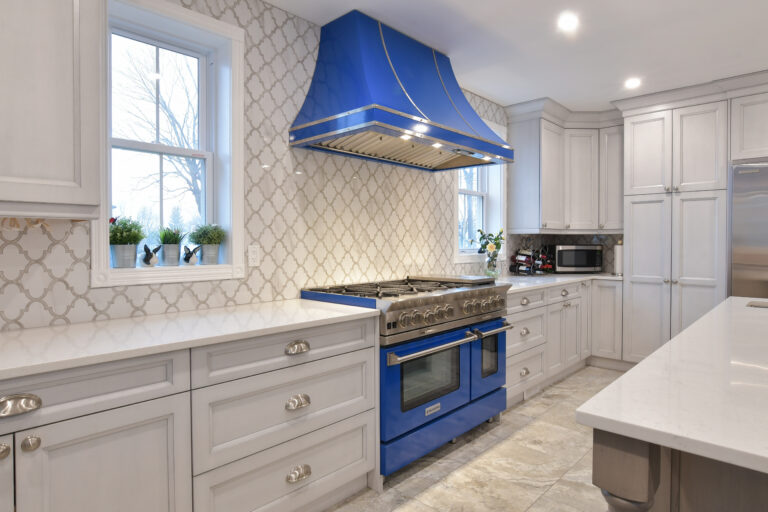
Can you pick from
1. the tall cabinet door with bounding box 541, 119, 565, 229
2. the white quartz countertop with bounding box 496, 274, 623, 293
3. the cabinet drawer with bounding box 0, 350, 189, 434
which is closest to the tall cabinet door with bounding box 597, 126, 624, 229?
the tall cabinet door with bounding box 541, 119, 565, 229

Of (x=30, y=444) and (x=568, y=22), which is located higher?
(x=568, y=22)

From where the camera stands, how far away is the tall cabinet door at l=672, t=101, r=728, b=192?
3855 mm

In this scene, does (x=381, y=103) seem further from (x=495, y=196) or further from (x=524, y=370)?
(x=495, y=196)

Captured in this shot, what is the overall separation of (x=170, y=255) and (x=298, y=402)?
3.24ft

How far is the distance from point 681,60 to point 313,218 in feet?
9.93

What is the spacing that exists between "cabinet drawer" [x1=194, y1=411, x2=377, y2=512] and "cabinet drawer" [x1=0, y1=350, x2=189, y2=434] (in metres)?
0.39

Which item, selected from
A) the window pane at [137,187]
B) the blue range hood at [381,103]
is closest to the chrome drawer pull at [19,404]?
the window pane at [137,187]

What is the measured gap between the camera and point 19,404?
1.25 m

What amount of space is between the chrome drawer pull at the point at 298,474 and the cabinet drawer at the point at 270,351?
1.52 feet

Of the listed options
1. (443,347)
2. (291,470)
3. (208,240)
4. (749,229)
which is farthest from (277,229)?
(749,229)

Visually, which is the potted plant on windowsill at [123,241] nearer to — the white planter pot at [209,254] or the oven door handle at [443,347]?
the white planter pot at [209,254]

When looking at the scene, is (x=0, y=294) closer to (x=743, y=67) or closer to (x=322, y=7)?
(x=322, y=7)

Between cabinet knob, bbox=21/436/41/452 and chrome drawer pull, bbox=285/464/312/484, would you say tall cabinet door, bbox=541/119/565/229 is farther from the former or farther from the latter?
cabinet knob, bbox=21/436/41/452

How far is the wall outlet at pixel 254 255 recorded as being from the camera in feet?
8.13
